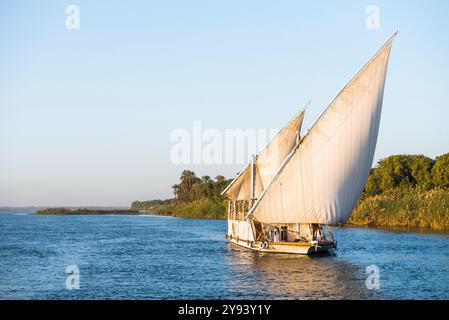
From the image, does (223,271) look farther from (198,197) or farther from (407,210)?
(198,197)

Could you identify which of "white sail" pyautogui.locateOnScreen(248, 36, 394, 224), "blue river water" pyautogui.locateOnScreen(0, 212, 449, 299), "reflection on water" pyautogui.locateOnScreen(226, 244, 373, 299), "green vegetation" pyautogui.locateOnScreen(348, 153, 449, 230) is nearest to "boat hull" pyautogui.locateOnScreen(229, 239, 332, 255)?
"reflection on water" pyautogui.locateOnScreen(226, 244, 373, 299)

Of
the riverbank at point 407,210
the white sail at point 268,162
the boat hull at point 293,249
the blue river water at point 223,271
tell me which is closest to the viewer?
the blue river water at point 223,271

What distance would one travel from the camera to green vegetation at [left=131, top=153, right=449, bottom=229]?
7350 cm

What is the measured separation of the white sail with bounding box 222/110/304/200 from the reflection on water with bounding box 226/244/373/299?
30.0 feet

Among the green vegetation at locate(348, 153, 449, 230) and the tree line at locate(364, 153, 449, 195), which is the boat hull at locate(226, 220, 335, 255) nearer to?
the green vegetation at locate(348, 153, 449, 230)

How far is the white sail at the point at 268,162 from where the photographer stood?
174 feet

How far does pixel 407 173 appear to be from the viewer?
10588 cm

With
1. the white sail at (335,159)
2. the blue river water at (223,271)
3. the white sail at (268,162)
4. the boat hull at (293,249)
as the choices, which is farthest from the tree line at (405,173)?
the white sail at (335,159)

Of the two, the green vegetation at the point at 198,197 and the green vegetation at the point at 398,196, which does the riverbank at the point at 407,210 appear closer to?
the green vegetation at the point at 398,196

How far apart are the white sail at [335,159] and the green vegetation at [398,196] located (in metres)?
30.5

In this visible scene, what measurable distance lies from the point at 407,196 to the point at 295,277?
47.2 meters

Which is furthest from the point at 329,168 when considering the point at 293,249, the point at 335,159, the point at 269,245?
the point at 269,245

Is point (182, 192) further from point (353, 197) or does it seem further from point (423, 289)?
point (423, 289)
